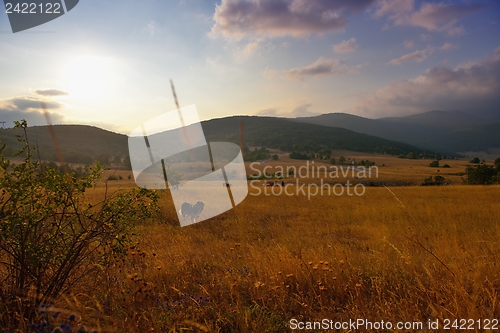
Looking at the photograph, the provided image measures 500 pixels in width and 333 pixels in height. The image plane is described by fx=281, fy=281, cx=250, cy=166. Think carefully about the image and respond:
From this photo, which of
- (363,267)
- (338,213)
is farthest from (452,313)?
(338,213)

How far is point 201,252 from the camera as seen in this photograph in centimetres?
674

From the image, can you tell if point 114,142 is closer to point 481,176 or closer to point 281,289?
point 481,176

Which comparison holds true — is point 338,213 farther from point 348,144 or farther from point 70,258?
point 348,144

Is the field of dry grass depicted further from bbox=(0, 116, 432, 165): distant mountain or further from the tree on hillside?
bbox=(0, 116, 432, 165): distant mountain

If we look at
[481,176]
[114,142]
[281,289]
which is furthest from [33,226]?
[114,142]

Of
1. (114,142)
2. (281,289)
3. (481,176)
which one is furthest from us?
(114,142)

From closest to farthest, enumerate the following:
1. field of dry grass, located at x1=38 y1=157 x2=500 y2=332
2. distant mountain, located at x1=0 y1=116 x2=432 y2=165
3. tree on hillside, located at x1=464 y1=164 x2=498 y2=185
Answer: field of dry grass, located at x1=38 y1=157 x2=500 y2=332, tree on hillside, located at x1=464 y1=164 x2=498 y2=185, distant mountain, located at x1=0 y1=116 x2=432 y2=165

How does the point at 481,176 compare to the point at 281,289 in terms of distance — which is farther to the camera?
the point at 481,176

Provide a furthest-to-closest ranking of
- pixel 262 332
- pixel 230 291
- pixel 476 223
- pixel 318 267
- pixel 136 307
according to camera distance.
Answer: pixel 476 223 → pixel 318 267 → pixel 230 291 → pixel 136 307 → pixel 262 332

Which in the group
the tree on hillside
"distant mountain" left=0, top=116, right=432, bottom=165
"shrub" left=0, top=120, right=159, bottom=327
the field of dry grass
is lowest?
the tree on hillside

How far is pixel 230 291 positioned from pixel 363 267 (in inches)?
97.7

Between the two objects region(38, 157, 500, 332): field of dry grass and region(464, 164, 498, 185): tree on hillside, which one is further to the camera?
region(464, 164, 498, 185): tree on hillside

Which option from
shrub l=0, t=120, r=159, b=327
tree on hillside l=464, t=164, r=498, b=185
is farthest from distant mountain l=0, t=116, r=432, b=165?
shrub l=0, t=120, r=159, b=327

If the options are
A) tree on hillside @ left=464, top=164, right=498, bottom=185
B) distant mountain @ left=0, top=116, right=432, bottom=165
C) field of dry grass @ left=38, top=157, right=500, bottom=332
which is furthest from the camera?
distant mountain @ left=0, top=116, right=432, bottom=165
